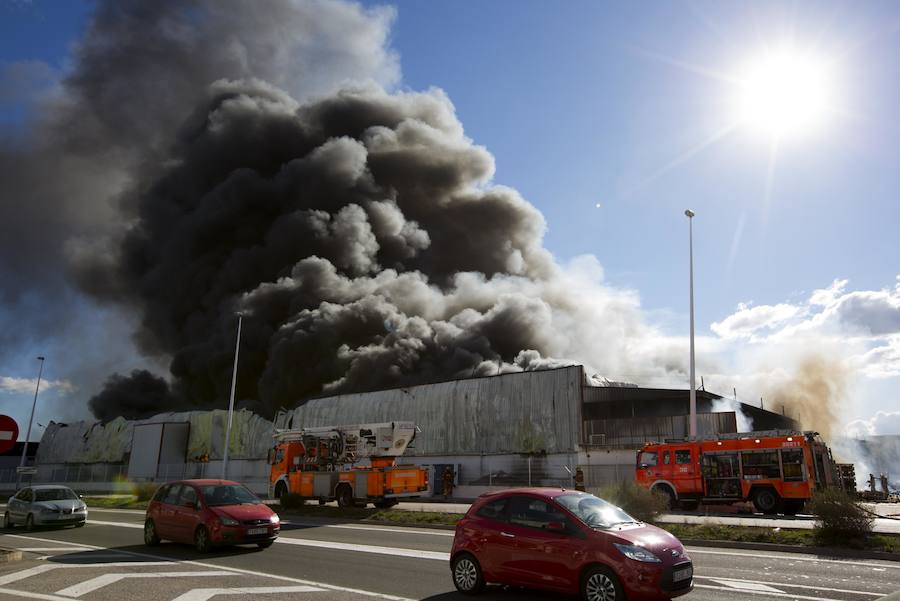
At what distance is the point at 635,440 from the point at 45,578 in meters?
26.6

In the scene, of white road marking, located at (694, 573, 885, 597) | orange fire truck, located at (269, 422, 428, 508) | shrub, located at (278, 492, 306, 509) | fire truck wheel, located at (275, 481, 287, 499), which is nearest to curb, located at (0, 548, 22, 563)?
white road marking, located at (694, 573, 885, 597)

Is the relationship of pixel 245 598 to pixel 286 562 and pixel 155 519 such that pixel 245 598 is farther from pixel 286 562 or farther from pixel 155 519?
pixel 155 519

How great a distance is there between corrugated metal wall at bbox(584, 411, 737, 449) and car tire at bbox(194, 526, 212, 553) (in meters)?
22.6

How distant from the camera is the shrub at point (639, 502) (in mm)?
15789

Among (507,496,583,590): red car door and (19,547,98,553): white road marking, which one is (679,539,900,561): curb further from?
(19,547,98,553): white road marking

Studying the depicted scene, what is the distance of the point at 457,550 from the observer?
845cm

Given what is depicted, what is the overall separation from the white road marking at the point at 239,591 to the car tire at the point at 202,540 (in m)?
3.89

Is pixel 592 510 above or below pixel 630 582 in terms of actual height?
above

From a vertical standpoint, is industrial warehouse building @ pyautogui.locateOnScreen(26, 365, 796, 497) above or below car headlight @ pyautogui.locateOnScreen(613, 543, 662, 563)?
above

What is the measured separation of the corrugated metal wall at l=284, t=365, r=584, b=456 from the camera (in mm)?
33844

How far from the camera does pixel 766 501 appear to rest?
20.0 metres

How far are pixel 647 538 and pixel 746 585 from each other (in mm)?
2456

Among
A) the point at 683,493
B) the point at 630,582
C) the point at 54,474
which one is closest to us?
the point at 630,582

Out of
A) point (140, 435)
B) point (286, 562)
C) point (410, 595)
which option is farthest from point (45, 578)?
point (140, 435)
